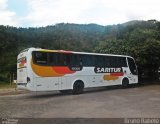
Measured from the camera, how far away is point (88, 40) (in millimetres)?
45562

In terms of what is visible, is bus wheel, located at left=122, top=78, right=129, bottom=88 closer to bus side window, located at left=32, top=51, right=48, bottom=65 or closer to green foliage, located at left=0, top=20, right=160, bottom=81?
green foliage, located at left=0, top=20, right=160, bottom=81

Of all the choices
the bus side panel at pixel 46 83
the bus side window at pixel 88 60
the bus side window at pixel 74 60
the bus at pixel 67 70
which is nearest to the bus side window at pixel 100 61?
A: the bus at pixel 67 70

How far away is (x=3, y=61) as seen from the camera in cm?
3391

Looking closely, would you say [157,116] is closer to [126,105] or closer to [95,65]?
[126,105]

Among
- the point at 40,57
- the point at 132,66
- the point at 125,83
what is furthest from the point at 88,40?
the point at 40,57

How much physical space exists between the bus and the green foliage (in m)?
3.38

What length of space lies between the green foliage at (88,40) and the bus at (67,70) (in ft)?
11.1

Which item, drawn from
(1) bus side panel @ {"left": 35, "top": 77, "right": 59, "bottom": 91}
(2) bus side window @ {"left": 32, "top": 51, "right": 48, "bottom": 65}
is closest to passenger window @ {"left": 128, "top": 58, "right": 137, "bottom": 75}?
(1) bus side panel @ {"left": 35, "top": 77, "right": 59, "bottom": 91}

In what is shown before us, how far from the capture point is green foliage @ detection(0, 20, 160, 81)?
27.4 meters

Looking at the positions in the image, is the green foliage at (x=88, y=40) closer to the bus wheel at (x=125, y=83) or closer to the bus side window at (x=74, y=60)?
the bus wheel at (x=125, y=83)

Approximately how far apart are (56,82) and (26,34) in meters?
21.8


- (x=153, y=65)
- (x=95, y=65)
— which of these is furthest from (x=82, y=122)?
(x=153, y=65)

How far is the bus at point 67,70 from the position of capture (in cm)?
1809

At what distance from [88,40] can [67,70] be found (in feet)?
85.6
